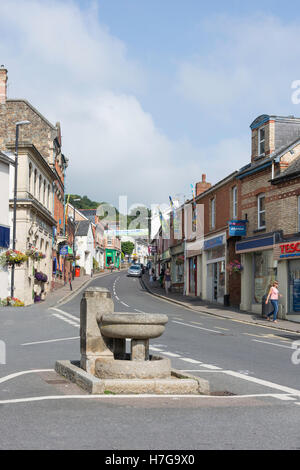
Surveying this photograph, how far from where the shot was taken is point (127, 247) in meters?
142

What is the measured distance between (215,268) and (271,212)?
10690 mm

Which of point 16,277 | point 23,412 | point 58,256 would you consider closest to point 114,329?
point 23,412

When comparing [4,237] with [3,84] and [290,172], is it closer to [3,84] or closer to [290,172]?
[290,172]

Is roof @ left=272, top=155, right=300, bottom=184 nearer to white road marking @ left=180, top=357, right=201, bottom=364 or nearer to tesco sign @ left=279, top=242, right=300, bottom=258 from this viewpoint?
tesco sign @ left=279, top=242, right=300, bottom=258

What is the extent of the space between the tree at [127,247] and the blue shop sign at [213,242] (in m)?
103

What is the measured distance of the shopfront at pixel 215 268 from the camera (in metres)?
35.2

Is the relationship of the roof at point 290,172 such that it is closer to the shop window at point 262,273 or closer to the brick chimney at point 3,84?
the shop window at point 262,273

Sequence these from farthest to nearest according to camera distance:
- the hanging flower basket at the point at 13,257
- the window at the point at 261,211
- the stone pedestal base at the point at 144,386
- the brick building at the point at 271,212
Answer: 1. the window at the point at 261,211
2. the hanging flower basket at the point at 13,257
3. the brick building at the point at 271,212
4. the stone pedestal base at the point at 144,386

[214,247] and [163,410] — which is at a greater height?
[214,247]

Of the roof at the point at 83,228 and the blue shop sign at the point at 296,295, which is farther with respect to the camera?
the roof at the point at 83,228

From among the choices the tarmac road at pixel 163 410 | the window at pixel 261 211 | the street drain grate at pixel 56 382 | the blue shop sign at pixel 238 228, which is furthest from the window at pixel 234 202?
the street drain grate at pixel 56 382

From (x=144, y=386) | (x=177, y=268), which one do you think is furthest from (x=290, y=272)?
(x=177, y=268)

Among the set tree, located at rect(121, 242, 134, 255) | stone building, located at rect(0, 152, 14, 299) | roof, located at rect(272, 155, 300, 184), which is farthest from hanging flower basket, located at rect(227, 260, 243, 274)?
tree, located at rect(121, 242, 134, 255)
